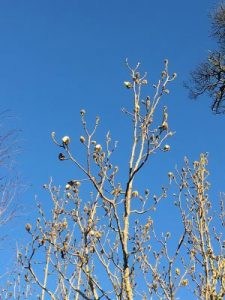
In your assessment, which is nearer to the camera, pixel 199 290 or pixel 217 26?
pixel 199 290

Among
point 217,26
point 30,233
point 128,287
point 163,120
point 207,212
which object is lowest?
point 128,287

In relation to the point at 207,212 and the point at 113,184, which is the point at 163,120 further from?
the point at 207,212

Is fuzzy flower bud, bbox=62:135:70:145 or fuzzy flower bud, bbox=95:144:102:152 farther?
fuzzy flower bud, bbox=95:144:102:152

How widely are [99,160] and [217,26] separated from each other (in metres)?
5.49

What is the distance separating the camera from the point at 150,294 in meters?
4.79

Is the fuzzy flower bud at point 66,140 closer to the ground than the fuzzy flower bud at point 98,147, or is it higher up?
closer to the ground

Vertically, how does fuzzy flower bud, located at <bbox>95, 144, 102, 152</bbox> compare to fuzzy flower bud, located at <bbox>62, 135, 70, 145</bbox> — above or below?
above

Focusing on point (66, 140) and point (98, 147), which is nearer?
point (66, 140)

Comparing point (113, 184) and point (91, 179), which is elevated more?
point (113, 184)

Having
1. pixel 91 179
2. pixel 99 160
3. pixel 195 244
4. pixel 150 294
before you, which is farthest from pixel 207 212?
pixel 91 179

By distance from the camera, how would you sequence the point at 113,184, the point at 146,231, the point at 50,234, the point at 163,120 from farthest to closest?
1. the point at 146,231
2. the point at 50,234
3. the point at 113,184
4. the point at 163,120

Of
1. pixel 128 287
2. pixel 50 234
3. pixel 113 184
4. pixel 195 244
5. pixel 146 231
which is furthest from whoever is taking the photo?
pixel 195 244

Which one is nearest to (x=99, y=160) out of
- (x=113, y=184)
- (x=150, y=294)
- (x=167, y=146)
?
(x=113, y=184)

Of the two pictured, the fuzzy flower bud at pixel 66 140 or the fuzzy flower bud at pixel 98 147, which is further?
the fuzzy flower bud at pixel 98 147
